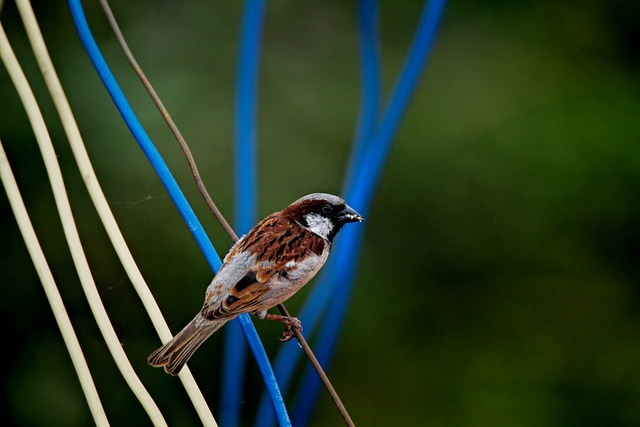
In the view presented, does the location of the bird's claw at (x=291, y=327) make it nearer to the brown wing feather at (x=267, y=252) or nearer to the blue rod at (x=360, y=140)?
the brown wing feather at (x=267, y=252)

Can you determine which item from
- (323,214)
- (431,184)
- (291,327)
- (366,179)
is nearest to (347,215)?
(323,214)

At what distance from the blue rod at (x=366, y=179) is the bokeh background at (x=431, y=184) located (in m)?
0.02

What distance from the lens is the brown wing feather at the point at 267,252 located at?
795 mm

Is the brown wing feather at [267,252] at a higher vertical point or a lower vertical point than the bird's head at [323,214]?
lower

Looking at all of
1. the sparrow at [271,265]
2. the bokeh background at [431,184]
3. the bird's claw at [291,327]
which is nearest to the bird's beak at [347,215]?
the sparrow at [271,265]

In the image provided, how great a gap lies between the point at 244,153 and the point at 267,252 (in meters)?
0.30

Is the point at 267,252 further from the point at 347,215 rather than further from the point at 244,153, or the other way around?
the point at 244,153

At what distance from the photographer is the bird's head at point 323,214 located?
0.84 meters

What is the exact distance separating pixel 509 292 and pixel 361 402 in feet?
0.91

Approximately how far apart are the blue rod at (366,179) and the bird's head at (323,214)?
20cm

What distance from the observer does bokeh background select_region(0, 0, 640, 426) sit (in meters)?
1.04

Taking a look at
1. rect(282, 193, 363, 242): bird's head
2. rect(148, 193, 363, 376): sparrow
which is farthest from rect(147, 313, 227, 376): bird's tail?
rect(282, 193, 363, 242): bird's head

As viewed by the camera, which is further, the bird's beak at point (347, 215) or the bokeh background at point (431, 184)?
the bokeh background at point (431, 184)

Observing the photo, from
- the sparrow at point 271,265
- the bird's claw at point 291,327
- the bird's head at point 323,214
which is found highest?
the bird's head at point 323,214
